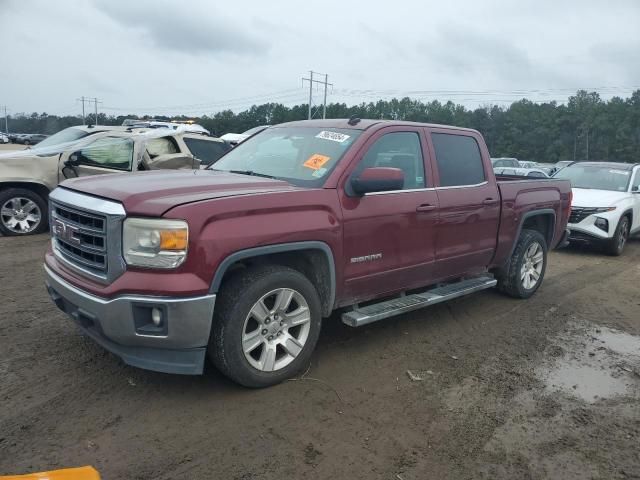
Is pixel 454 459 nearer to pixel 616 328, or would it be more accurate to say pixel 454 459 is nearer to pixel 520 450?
pixel 520 450

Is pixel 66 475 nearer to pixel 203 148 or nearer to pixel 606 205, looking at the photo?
pixel 203 148

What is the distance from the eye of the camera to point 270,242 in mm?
3389

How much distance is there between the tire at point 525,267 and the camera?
5941mm

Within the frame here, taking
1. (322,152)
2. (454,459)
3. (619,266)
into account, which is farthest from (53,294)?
(619,266)

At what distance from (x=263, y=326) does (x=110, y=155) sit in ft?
19.8

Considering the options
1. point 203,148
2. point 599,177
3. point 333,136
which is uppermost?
point 333,136

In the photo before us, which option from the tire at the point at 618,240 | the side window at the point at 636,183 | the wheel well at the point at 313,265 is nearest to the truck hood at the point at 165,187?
the wheel well at the point at 313,265

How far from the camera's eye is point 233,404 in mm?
3367

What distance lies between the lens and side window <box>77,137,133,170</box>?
830 cm

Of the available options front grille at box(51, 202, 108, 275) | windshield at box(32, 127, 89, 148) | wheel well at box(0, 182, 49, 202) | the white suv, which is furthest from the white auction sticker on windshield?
windshield at box(32, 127, 89, 148)

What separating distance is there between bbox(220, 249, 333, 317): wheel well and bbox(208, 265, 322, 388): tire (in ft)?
0.43

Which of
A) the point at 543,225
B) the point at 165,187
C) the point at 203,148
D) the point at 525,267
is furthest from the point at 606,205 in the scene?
the point at 165,187

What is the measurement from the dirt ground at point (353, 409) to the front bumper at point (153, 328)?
13.7 inches

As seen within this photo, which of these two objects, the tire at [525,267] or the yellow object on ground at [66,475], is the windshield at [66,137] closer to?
the tire at [525,267]
